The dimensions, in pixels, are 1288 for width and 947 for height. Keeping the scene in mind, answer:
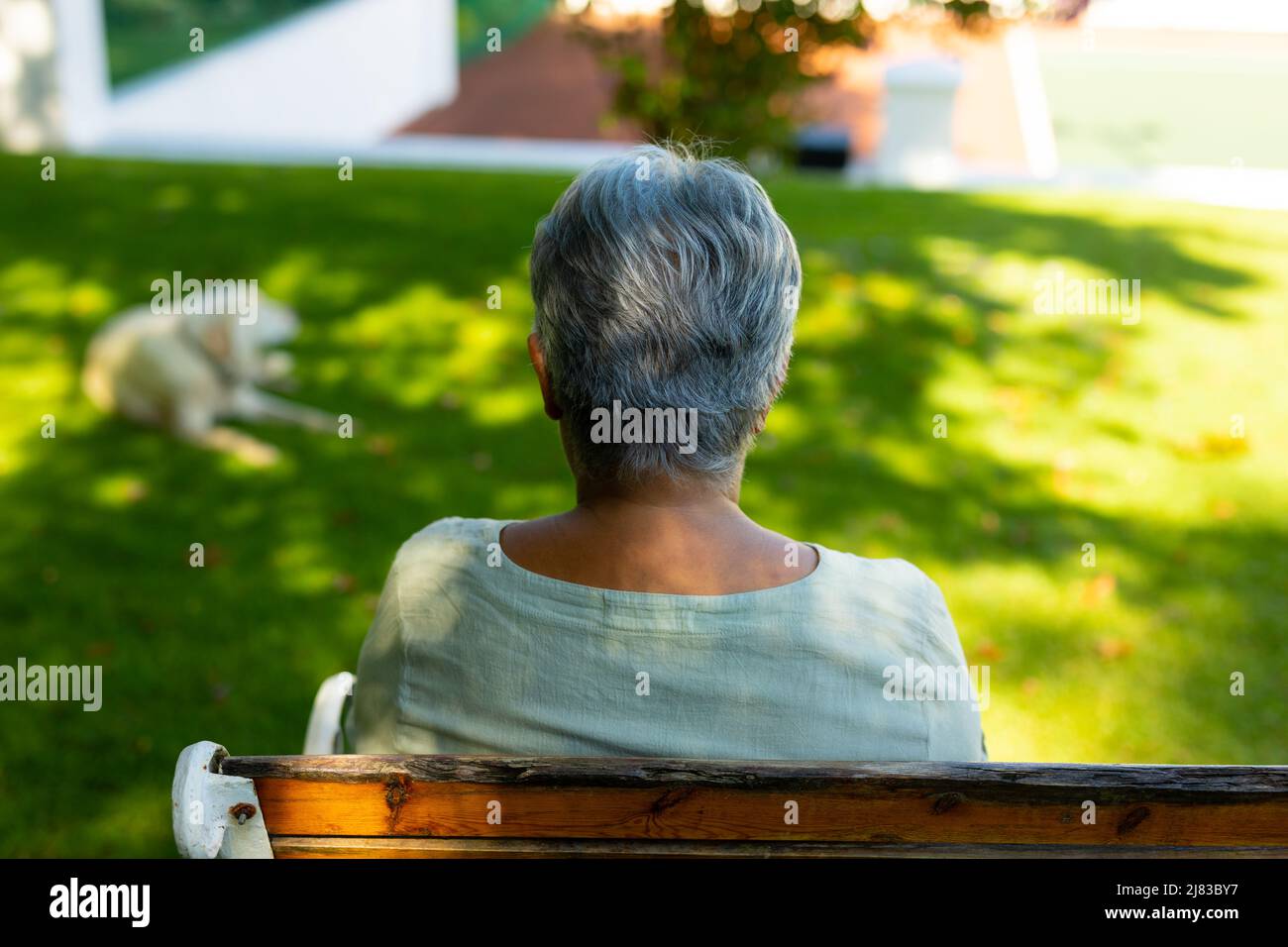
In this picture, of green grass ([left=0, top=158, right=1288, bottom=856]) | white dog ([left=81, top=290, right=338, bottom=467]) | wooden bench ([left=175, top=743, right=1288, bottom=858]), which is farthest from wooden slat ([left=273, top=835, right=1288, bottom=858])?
white dog ([left=81, top=290, right=338, bottom=467])

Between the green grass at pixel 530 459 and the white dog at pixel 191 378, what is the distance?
0.12 metres

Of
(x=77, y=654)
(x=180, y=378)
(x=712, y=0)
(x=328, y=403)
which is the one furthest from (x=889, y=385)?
(x=712, y=0)

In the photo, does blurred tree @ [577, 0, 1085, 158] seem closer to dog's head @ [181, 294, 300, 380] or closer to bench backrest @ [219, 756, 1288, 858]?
dog's head @ [181, 294, 300, 380]

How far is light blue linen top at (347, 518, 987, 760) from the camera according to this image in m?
1.74

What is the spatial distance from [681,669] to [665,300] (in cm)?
51

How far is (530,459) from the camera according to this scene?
5309 millimetres

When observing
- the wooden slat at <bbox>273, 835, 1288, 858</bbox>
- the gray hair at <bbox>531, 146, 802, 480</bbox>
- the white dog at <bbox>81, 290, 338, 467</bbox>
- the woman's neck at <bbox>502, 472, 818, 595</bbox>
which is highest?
the white dog at <bbox>81, 290, 338, 467</bbox>

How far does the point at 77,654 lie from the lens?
3943mm

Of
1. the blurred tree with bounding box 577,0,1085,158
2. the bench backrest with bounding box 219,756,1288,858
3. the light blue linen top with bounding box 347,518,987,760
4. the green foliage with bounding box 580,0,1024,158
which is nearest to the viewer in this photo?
the bench backrest with bounding box 219,756,1288,858

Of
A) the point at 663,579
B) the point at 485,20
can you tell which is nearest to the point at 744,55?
the point at 663,579

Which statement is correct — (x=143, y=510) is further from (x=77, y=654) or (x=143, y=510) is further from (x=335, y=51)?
(x=335, y=51)

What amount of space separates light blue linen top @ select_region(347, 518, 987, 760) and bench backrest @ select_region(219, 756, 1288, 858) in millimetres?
215

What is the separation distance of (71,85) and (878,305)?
808 centimetres

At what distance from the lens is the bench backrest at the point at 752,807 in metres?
1.49
